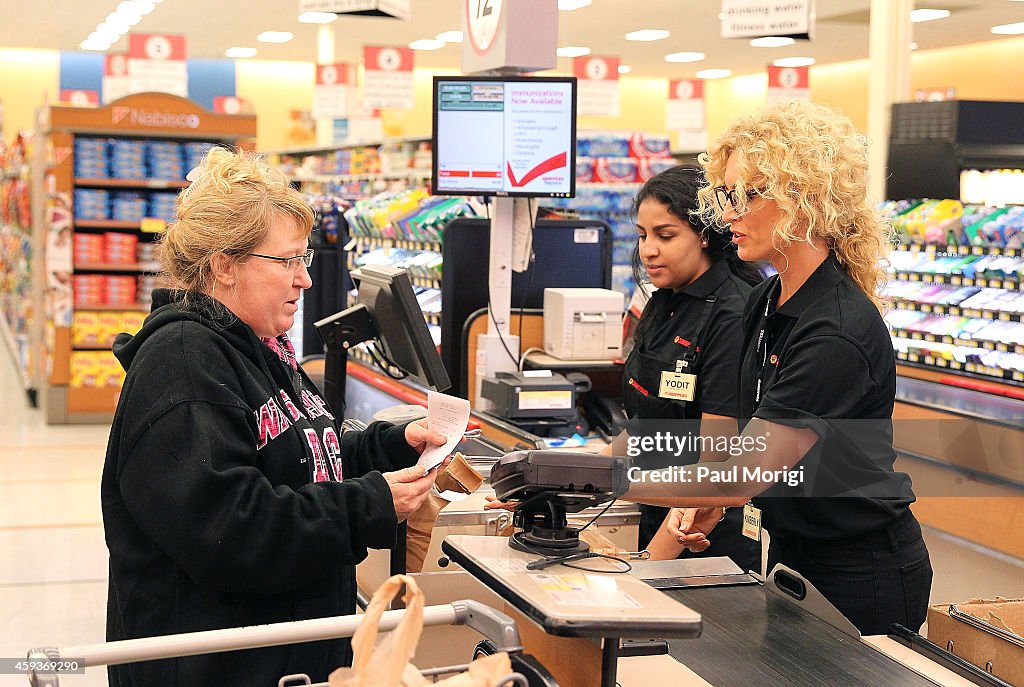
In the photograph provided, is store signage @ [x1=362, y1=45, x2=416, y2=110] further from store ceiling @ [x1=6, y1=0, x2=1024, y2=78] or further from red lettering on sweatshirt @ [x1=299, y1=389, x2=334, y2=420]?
red lettering on sweatshirt @ [x1=299, y1=389, x2=334, y2=420]

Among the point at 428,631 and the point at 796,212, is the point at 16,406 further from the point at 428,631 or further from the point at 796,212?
the point at 796,212

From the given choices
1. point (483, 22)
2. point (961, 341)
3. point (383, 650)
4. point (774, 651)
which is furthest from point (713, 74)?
point (383, 650)

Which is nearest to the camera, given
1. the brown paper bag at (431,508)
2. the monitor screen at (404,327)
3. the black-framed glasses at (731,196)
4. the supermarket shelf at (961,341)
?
the black-framed glasses at (731,196)

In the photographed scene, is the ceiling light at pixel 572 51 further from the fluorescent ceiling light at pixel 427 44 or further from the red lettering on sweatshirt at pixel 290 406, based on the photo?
the red lettering on sweatshirt at pixel 290 406

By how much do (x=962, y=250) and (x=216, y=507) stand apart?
534cm

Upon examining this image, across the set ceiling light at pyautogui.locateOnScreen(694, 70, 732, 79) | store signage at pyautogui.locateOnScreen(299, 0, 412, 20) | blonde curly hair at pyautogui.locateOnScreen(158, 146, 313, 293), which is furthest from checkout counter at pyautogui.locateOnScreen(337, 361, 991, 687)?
ceiling light at pyautogui.locateOnScreen(694, 70, 732, 79)

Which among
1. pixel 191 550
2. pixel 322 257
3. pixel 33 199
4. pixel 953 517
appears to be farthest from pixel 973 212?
pixel 33 199

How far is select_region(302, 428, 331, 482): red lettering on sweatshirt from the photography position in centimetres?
203

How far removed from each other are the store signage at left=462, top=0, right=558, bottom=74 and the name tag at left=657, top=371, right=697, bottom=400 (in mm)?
1620

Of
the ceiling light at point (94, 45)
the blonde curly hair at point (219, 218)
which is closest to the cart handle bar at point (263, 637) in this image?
the blonde curly hair at point (219, 218)

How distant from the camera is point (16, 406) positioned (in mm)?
10078

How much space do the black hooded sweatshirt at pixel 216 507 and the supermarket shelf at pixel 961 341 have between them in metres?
4.68

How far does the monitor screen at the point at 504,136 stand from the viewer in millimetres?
4129
